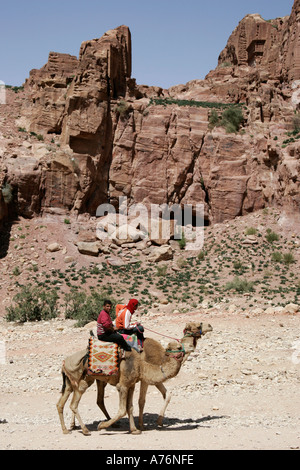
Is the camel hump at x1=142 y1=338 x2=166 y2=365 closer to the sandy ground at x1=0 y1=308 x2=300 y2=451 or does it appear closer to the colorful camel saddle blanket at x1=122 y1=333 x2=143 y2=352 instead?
the colorful camel saddle blanket at x1=122 y1=333 x2=143 y2=352

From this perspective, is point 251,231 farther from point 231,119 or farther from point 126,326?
point 126,326

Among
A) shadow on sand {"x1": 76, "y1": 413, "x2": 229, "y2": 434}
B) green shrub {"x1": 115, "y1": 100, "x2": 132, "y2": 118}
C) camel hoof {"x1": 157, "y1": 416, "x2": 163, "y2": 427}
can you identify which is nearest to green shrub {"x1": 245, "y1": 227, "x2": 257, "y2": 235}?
green shrub {"x1": 115, "y1": 100, "x2": 132, "y2": 118}

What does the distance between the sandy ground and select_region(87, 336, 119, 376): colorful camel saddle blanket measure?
101cm

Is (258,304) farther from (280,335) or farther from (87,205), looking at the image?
(87,205)

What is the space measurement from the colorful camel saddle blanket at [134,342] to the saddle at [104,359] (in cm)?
29

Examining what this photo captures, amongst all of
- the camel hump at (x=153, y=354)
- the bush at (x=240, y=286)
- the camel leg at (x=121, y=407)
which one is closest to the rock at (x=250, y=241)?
the bush at (x=240, y=286)

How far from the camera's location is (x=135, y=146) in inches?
1428

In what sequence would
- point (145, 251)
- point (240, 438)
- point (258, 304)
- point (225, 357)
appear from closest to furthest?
1. point (240, 438)
2. point (225, 357)
3. point (258, 304)
4. point (145, 251)

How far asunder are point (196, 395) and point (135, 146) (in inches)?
1110

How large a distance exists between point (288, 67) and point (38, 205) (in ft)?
86.4

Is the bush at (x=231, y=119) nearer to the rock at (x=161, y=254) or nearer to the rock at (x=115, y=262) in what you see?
the rock at (x=161, y=254)

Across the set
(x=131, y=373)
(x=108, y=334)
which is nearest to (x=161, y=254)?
(x=108, y=334)
